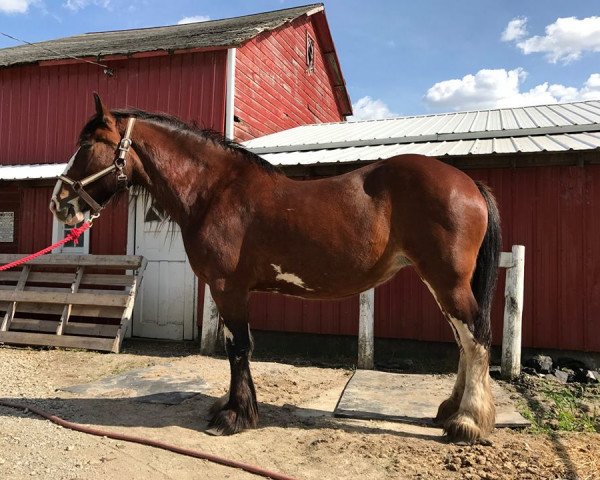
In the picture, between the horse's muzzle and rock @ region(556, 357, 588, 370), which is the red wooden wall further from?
the horse's muzzle

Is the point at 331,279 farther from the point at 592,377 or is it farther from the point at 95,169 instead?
the point at 592,377

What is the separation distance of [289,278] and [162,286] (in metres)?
5.16

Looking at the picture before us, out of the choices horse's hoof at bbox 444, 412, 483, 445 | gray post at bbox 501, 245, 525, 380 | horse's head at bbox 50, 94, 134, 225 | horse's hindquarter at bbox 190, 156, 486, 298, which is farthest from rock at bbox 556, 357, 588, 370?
horse's head at bbox 50, 94, 134, 225

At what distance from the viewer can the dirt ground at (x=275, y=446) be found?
2951 millimetres

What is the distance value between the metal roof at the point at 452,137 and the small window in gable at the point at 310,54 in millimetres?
4134

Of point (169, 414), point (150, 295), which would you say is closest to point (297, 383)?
point (169, 414)

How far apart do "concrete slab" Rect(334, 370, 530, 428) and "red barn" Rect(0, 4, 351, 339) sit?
389cm

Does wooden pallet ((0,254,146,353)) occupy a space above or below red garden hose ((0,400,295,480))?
above

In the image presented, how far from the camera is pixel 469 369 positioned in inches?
136

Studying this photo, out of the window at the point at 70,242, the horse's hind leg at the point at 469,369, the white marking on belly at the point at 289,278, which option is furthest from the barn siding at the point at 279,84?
the horse's hind leg at the point at 469,369

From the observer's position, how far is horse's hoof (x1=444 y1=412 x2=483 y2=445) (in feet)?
11.0

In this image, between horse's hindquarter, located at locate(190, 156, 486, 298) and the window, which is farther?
the window

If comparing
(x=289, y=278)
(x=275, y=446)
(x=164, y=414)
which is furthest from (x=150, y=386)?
(x=289, y=278)

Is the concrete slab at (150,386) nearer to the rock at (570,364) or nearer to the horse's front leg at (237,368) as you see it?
the horse's front leg at (237,368)
